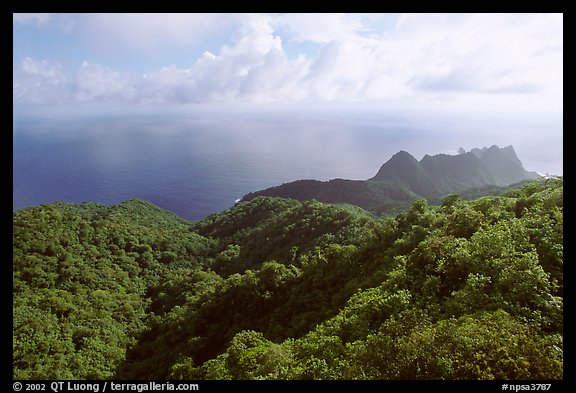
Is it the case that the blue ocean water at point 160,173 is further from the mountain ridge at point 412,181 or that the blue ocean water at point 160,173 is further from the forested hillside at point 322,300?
the forested hillside at point 322,300

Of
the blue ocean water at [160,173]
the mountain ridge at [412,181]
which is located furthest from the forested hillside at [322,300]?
the blue ocean water at [160,173]

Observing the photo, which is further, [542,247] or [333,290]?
[333,290]

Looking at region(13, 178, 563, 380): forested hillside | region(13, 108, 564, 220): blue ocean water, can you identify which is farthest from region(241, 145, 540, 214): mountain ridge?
region(13, 178, 563, 380): forested hillside

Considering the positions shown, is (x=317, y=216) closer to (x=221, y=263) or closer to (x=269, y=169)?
(x=221, y=263)

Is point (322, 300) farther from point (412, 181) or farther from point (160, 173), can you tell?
point (160, 173)

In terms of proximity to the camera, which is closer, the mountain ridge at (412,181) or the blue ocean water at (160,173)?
the mountain ridge at (412,181)

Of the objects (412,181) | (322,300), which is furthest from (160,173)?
(322,300)

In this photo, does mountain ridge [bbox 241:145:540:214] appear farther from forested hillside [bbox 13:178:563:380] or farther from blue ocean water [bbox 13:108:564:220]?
forested hillside [bbox 13:178:563:380]
